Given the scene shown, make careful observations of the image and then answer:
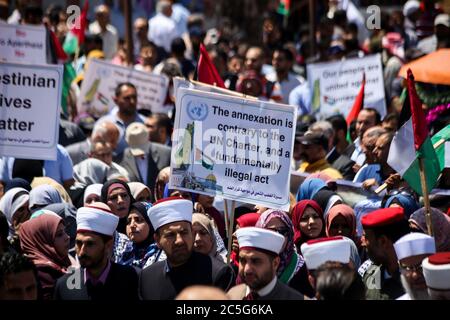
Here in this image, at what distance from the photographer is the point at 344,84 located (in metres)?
15.8

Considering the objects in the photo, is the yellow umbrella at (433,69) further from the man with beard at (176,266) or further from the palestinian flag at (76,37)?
the man with beard at (176,266)

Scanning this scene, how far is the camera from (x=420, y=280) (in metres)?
7.59

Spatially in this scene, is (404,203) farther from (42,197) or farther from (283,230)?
(42,197)

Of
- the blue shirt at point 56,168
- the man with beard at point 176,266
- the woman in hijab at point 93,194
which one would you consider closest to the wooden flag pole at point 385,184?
the woman in hijab at point 93,194

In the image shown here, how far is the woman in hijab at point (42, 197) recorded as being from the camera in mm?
10445

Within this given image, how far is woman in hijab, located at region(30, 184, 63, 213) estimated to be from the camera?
1045 cm

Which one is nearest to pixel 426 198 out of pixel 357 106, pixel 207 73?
pixel 207 73

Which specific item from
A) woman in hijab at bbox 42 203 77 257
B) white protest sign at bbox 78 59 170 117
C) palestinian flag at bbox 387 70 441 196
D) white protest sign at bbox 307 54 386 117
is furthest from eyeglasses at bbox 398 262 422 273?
white protest sign at bbox 78 59 170 117

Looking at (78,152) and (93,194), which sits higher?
(93,194)

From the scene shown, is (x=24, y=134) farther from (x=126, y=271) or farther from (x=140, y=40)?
(x=140, y=40)

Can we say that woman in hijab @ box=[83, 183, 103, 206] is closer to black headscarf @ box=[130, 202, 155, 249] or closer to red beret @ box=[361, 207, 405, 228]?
black headscarf @ box=[130, 202, 155, 249]

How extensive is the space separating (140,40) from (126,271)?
437 inches

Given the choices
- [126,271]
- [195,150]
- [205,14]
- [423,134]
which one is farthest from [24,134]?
[205,14]

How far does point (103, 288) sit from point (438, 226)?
227cm
